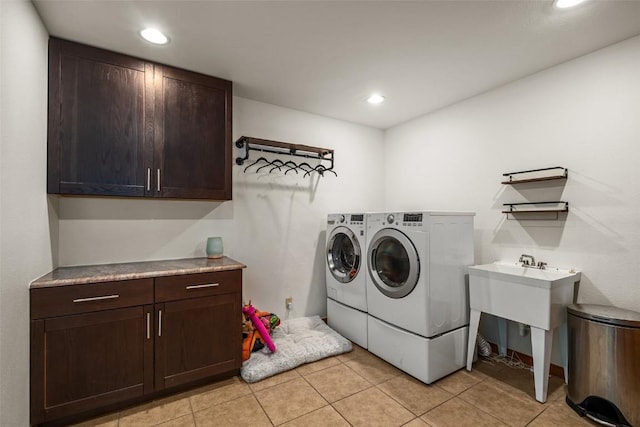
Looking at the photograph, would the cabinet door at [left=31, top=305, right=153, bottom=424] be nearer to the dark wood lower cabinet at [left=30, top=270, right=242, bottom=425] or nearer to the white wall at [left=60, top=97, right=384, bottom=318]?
the dark wood lower cabinet at [left=30, top=270, right=242, bottom=425]

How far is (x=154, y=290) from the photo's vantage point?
1892mm

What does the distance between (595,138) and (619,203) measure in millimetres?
485

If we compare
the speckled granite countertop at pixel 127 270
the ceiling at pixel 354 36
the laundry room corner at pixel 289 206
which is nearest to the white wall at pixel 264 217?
the laundry room corner at pixel 289 206

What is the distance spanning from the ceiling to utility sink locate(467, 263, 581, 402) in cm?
159

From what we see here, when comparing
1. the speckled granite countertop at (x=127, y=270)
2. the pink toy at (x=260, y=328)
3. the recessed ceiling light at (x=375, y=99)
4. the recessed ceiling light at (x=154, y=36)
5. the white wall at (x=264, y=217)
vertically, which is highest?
the recessed ceiling light at (x=375, y=99)

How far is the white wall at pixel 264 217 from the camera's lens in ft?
7.28

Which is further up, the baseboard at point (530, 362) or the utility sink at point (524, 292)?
the utility sink at point (524, 292)

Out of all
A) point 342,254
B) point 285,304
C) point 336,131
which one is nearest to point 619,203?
point 342,254

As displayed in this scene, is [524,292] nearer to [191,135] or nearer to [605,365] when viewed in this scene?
[605,365]

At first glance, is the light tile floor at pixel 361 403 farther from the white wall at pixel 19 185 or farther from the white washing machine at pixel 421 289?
the white wall at pixel 19 185

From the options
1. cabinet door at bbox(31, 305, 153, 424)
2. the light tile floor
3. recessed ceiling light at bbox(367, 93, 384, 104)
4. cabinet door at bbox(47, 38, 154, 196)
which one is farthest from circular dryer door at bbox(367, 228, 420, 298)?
cabinet door at bbox(47, 38, 154, 196)

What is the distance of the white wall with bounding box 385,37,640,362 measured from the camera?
1.93 meters

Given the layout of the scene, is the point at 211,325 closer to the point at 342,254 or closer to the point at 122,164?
the point at 122,164

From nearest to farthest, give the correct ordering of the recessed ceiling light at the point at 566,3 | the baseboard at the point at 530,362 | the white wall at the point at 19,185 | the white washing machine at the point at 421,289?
the white wall at the point at 19,185 < the recessed ceiling light at the point at 566,3 < the white washing machine at the point at 421,289 < the baseboard at the point at 530,362
